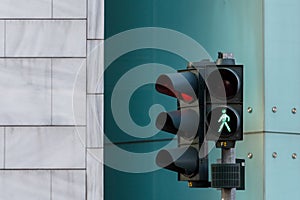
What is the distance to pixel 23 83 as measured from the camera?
10625mm

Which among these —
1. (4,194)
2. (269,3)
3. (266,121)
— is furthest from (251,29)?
(4,194)

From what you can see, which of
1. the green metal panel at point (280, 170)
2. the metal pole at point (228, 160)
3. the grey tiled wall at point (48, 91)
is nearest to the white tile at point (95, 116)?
the grey tiled wall at point (48, 91)

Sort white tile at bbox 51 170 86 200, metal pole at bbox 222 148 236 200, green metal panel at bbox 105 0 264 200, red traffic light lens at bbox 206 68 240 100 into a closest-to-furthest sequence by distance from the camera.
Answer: red traffic light lens at bbox 206 68 240 100 → metal pole at bbox 222 148 236 200 → white tile at bbox 51 170 86 200 → green metal panel at bbox 105 0 264 200

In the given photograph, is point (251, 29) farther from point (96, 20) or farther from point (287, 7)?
point (96, 20)

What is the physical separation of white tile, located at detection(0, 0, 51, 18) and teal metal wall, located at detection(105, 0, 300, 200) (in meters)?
0.81

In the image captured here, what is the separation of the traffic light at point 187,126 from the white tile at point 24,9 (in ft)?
11.6

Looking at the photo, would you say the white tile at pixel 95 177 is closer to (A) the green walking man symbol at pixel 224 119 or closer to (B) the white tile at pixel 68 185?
(B) the white tile at pixel 68 185

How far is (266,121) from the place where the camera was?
35.7 feet

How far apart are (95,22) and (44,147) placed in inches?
60.3

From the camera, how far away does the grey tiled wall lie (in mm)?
10516

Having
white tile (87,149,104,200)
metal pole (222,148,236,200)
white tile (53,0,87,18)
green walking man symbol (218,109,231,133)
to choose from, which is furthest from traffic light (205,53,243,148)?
→ white tile (53,0,87,18)

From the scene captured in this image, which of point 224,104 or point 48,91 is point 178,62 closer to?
point 48,91

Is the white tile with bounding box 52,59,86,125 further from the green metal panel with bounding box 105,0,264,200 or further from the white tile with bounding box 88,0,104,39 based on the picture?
the green metal panel with bounding box 105,0,264,200

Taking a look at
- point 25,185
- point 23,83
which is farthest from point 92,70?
point 25,185
